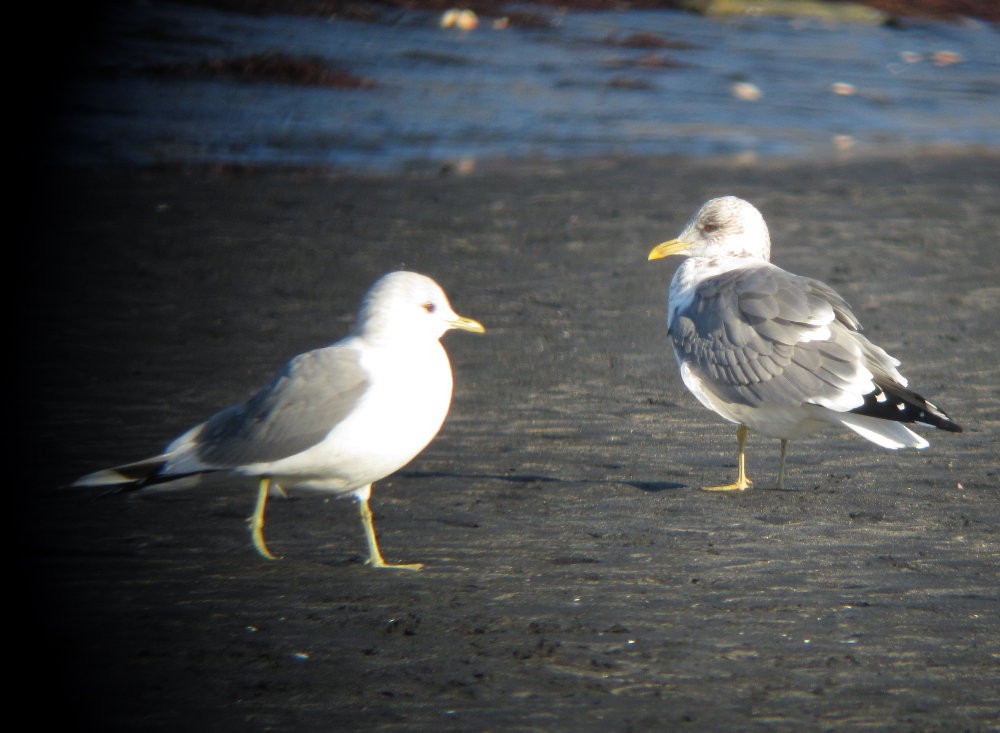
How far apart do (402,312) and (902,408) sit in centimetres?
200

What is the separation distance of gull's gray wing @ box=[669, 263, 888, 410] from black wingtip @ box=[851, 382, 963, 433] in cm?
5

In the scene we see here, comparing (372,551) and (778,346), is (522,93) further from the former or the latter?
(372,551)

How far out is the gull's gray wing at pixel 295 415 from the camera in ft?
17.1

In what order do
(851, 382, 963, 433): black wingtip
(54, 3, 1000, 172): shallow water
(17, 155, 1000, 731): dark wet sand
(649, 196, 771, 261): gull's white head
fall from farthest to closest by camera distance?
(54, 3, 1000, 172): shallow water → (649, 196, 771, 261): gull's white head → (851, 382, 963, 433): black wingtip → (17, 155, 1000, 731): dark wet sand

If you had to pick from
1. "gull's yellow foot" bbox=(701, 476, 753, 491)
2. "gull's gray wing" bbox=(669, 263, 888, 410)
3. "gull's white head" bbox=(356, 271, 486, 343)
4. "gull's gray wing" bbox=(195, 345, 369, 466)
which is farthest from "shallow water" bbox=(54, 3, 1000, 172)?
"gull's gray wing" bbox=(195, 345, 369, 466)

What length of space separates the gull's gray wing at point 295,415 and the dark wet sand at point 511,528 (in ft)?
1.32

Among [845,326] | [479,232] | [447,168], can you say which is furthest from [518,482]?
[447,168]

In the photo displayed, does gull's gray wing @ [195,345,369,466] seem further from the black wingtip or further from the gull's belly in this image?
the black wingtip

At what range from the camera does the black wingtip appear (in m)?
5.75

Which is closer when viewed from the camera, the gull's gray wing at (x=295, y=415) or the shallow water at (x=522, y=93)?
the gull's gray wing at (x=295, y=415)

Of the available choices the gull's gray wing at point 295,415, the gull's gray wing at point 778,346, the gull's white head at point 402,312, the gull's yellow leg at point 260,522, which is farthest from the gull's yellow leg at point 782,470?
the gull's yellow leg at point 260,522

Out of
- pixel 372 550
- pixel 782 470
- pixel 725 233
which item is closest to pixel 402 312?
pixel 372 550

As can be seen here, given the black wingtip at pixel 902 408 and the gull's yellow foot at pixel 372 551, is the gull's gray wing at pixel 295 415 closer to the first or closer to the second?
the gull's yellow foot at pixel 372 551

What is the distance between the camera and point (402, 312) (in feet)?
17.7
